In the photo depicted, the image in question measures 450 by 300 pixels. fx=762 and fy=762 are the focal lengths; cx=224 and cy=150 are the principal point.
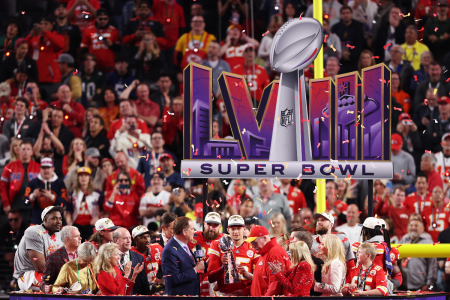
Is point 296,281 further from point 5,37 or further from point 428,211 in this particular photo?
point 5,37

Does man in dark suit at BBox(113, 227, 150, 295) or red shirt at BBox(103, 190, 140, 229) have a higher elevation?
red shirt at BBox(103, 190, 140, 229)

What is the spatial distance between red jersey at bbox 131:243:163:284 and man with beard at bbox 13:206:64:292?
1120 mm

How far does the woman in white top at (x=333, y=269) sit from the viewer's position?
27.9ft

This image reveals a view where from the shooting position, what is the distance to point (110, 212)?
1333 centimetres

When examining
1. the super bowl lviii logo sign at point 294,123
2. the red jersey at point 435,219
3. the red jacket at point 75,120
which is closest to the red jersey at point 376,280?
the super bowl lviii logo sign at point 294,123

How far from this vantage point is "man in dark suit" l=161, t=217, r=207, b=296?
28.8 feet

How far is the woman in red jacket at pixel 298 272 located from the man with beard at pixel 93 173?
6286 mm

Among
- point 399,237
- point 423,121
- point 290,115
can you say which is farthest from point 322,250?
point 423,121

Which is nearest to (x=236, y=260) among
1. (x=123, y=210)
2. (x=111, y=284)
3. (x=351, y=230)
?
(x=111, y=284)

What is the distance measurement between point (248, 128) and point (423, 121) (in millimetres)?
5849

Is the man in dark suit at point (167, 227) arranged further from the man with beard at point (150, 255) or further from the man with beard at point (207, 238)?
the man with beard at point (207, 238)

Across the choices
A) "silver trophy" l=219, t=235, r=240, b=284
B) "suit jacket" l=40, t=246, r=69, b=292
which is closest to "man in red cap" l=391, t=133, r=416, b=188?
"silver trophy" l=219, t=235, r=240, b=284

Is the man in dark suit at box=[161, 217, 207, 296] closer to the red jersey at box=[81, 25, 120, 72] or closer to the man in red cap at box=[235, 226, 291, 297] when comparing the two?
the man in red cap at box=[235, 226, 291, 297]

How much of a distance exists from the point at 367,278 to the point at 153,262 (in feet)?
9.02
